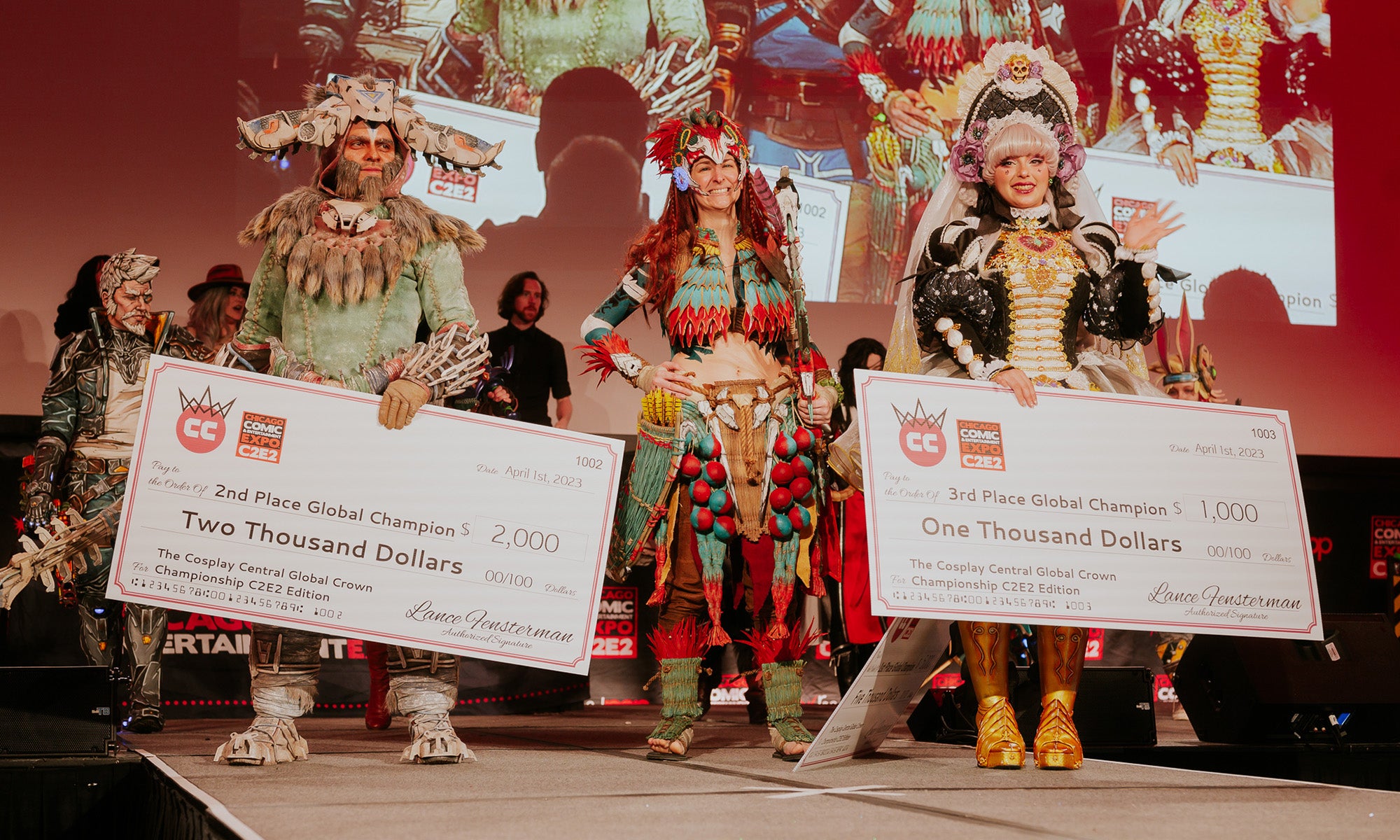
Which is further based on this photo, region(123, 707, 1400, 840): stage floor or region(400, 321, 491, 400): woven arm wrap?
region(400, 321, 491, 400): woven arm wrap

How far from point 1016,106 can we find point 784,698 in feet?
5.86

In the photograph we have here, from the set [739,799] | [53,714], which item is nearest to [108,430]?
[53,714]

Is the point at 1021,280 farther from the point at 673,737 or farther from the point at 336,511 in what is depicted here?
the point at 336,511

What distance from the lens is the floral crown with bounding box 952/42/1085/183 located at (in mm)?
3537

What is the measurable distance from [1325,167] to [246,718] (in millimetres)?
6478

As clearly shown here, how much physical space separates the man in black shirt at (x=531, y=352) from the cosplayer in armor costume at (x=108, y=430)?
1.74m

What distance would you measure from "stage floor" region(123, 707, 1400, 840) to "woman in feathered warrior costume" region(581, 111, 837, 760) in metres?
0.29

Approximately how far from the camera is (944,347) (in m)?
3.48

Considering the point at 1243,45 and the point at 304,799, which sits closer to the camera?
the point at 304,799

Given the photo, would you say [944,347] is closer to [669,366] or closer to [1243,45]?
[669,366]

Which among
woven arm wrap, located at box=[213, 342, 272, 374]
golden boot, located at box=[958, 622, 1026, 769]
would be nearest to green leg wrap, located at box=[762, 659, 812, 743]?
golden boot, located at box=[958, 622, 1026, 769]

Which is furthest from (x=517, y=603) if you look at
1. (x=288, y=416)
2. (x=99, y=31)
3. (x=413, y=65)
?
(x=99, y=31)

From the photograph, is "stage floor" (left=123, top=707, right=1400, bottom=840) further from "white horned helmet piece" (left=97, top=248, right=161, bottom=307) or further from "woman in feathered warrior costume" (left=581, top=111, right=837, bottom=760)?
"white horned helmet piece" (left=97, top=248, right=161, bottom=307)

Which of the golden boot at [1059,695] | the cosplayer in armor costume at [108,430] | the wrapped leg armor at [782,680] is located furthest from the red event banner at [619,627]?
the golden boot at [1059,695]
